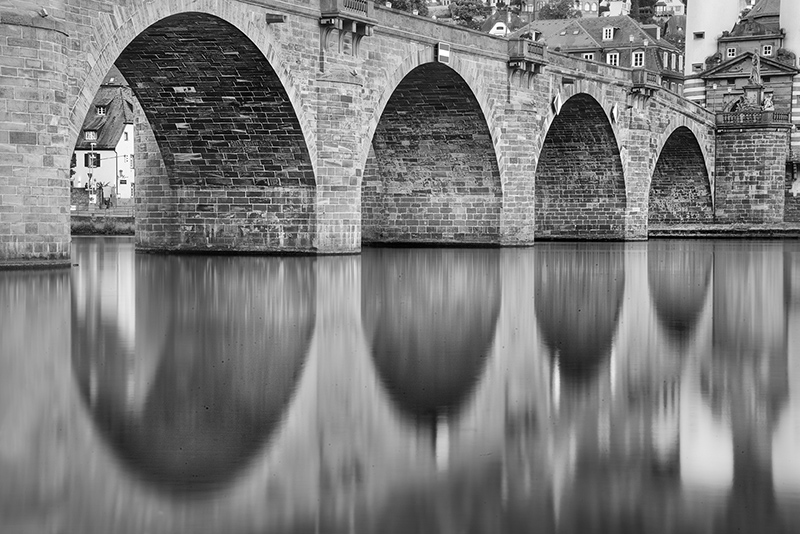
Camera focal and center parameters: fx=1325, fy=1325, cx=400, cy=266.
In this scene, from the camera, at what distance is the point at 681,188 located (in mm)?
52469

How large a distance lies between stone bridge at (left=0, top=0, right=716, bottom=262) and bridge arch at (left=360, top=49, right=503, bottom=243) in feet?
0.15

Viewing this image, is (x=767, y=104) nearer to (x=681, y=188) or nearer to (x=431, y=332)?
(x=681, y=188)

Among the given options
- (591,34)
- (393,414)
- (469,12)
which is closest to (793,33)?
(591,34)

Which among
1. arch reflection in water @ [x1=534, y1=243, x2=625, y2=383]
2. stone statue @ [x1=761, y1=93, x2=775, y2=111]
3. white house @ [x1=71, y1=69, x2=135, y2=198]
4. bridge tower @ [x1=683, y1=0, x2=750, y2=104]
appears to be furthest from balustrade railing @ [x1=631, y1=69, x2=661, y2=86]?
white house @ [x1=71, y1=69, x2=135, y2=198]

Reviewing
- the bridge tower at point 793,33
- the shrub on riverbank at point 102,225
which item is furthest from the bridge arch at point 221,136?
the bridge tower at point 793,33

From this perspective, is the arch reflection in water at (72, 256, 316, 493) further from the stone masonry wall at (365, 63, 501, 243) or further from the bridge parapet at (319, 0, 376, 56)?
the stone masonry wall at (365, 63, 501, 243)

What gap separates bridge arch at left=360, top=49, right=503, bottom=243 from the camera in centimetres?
3136

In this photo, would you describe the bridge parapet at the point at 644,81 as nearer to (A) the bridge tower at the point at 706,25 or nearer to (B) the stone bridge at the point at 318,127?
(B) the stone bridge at the point at 318,127

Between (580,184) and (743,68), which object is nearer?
(580,184)

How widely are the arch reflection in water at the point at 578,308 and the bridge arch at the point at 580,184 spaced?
1247 cm

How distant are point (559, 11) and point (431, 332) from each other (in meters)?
112

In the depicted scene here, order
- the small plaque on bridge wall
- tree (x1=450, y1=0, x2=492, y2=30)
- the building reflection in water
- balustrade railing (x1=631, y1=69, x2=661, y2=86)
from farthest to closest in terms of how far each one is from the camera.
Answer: tree (x1=450, y1=0, x2=492, y2=30), balustrade railing (x1=631, y1=69, x2=661, y2=86), the small plaque on bridge wall, the building reflection in water

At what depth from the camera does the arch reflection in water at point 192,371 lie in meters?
6.31

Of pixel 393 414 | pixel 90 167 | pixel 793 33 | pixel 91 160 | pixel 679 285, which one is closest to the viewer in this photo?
pixel 393 414
